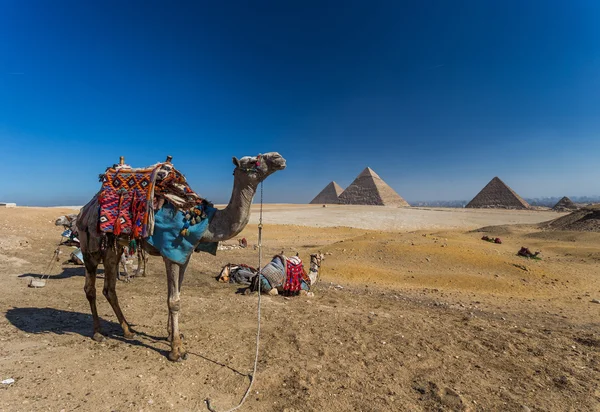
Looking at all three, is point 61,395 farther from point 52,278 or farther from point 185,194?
point 52,278

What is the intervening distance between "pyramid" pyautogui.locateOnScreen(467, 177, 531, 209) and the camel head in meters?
91.9

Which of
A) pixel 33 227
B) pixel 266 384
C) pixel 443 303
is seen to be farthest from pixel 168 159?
pixel 33 227

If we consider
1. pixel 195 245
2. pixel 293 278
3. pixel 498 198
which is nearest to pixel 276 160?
pixel 195 245

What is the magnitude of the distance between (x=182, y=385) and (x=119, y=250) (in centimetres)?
233

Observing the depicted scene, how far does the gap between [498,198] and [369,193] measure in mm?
34127

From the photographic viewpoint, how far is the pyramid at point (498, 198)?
78938 millimetres

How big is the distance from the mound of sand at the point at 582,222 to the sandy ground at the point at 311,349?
18153 mm

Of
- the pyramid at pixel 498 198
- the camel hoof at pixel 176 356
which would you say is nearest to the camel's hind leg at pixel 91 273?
the camel hoof at pixel 176 356

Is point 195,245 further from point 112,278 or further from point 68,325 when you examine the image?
point 68,325

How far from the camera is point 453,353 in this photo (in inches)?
173

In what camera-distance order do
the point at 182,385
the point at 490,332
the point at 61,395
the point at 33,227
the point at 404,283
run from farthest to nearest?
the point at 33,227 < the point at 404,283 < the point at 490,332 < the point at 182,385 < the point at 61,395

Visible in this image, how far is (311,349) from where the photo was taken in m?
4.40

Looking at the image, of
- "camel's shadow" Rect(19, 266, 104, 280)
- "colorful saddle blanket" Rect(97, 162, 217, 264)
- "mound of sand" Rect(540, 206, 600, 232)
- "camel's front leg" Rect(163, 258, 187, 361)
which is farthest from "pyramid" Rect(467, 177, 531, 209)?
"camel's front leg" Rect(163, 258, 187, 361)

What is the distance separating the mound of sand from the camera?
72.8 feet
